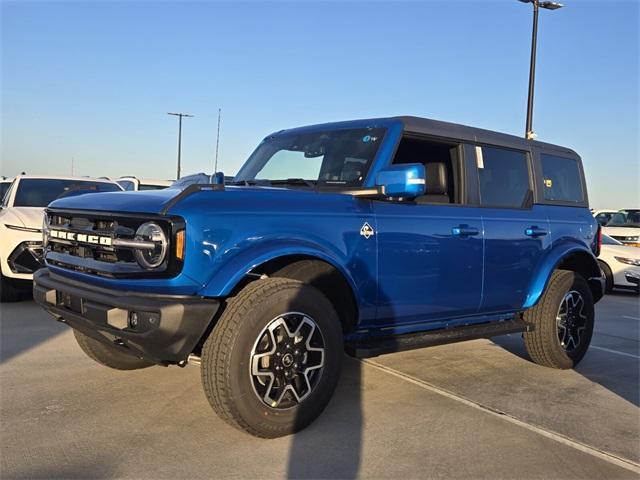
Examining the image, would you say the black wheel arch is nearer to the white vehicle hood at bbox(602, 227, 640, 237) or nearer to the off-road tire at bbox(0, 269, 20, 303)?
the off-road tire at bbox(0, 269, 20, 303)

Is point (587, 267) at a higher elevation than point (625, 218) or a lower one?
lower

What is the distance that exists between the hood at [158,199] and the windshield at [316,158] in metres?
0.54

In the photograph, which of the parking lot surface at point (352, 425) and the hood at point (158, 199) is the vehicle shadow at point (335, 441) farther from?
the hood at point (158, 199)

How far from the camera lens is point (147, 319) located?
118 inches

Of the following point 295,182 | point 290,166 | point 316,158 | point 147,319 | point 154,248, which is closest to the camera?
point 147,319

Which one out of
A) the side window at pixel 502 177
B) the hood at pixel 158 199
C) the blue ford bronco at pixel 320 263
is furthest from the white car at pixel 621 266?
the hood at pixel 158 199

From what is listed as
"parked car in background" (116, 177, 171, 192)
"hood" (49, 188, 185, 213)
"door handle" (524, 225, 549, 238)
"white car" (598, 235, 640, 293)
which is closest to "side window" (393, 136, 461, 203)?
"door handle" (524, 225, 549, 238)

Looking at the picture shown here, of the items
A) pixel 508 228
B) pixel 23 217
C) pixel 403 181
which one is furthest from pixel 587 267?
pixel 23 217

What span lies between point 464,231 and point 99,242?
2.58m

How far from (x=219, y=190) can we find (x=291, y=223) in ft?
1.51

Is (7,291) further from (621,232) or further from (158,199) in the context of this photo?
(621,232)

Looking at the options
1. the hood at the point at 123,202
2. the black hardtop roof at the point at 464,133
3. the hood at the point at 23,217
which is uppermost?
the black hardtop roof at the point at 464,133

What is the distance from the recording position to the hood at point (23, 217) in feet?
23.4

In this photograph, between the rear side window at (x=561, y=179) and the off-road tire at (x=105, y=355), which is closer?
the off-road tire at (x=105, y=355)
